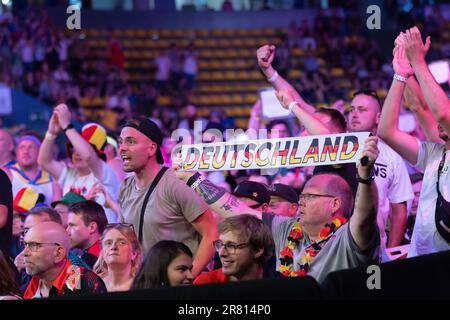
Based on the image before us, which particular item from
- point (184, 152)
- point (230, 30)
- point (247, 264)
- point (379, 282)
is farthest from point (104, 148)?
point (230, 30)

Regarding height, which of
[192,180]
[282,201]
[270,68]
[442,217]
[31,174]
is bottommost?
[31,174]

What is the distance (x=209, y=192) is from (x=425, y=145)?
1232 millimetres

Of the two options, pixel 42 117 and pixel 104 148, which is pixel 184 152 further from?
pixel 42 117

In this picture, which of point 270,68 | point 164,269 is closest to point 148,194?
point 270,68

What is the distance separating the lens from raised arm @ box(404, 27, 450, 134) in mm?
5199

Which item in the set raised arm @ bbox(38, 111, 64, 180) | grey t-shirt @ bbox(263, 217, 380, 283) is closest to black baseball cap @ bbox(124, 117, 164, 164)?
grey t-shirt @ bbox(263, 217, 380, 283)

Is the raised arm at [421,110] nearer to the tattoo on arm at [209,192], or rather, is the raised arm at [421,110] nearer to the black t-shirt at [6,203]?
the tattoo on arm at [209,192]

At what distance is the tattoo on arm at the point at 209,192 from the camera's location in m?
5.50

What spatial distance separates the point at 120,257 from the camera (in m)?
5.14

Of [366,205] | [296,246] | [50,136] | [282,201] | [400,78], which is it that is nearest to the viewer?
[366,205]

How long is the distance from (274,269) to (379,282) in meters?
1.06

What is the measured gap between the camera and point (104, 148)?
828 cm

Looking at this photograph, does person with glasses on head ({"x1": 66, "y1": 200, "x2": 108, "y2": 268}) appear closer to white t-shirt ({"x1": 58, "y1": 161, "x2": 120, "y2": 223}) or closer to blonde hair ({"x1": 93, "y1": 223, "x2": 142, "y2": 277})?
blonde hair ({"x1": 93, "y1": 223, "x2": 142, "y2": 277})

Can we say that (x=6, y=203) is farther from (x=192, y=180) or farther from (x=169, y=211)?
(x=192, y=180)
